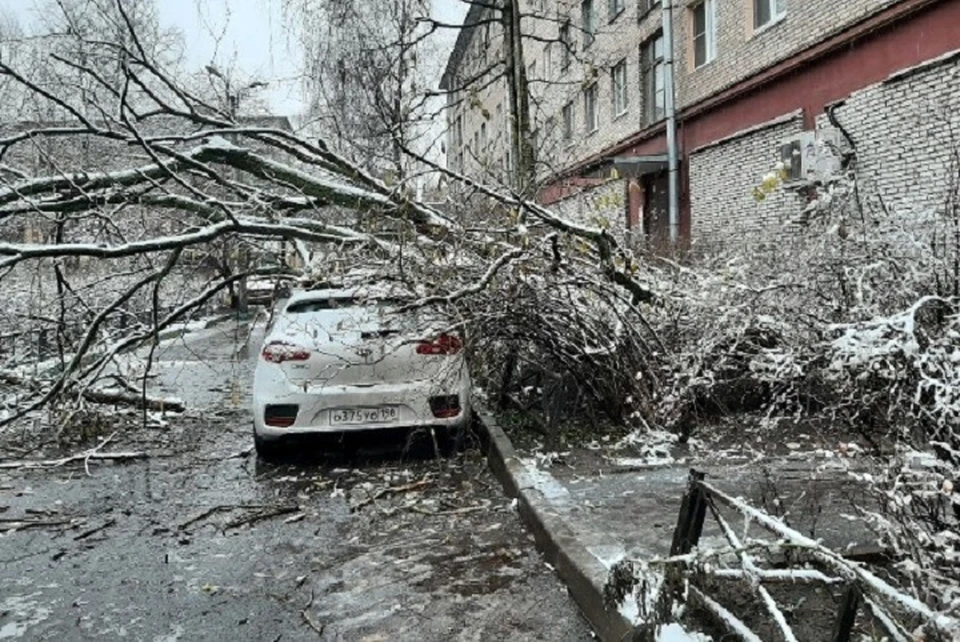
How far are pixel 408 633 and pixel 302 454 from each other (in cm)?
396

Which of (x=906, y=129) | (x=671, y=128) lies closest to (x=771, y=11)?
(x=671, y=128)

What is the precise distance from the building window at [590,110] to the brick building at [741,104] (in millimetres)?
158

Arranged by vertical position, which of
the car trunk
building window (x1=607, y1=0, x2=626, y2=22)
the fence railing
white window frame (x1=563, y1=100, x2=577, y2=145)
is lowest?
the fence railing

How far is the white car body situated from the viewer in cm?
674

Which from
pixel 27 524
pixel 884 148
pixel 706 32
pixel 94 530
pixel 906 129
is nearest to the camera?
pixel 94 530

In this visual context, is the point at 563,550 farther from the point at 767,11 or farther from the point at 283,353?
the point at 767,11

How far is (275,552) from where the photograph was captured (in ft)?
16.3

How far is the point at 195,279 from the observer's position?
9.55m

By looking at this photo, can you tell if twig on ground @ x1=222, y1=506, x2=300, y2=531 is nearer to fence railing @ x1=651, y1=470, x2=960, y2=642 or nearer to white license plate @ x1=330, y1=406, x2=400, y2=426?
white license plate @ x1=330, y1=406, x2=400, y2=426

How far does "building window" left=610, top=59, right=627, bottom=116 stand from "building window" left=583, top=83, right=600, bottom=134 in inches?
64.4

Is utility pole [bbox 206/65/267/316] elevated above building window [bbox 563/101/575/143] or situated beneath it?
situated beneath

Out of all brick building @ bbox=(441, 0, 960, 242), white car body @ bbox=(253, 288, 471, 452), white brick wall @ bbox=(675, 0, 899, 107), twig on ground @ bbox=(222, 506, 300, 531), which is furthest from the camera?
white brick wall @ bbox=(675, 0, 899, 107)

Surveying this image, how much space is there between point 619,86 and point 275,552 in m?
19.6

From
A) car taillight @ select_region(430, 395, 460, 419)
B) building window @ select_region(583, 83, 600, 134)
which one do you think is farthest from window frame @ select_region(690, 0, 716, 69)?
car taillight @ select_region(430, 395, 460, 419)
